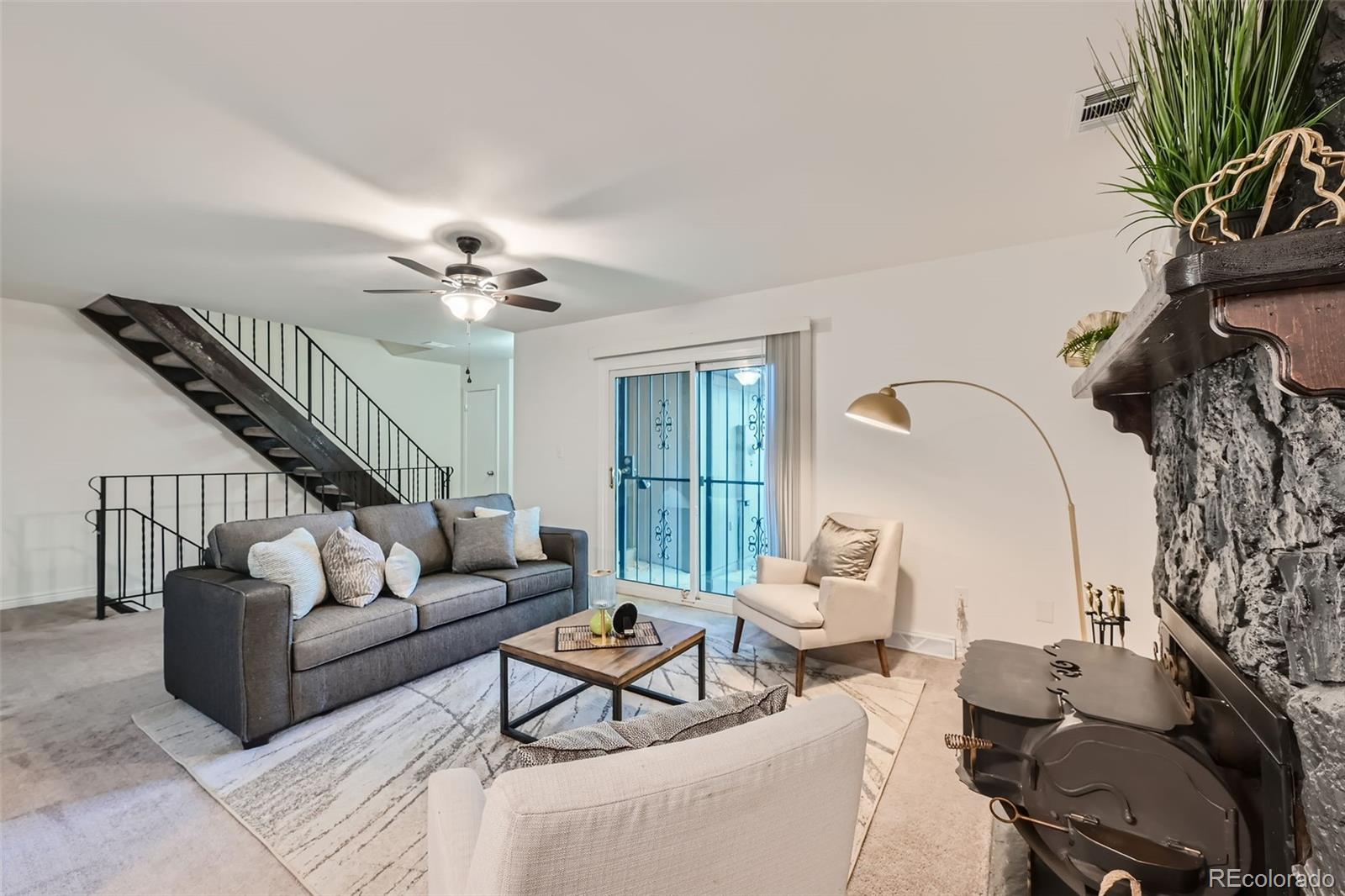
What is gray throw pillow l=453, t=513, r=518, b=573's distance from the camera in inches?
140

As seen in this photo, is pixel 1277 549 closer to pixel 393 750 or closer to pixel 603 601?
pixel 603 601

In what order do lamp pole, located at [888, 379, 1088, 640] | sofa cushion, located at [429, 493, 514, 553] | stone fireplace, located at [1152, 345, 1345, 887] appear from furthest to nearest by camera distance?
sofa cushion, located at [429, 493, 514, 553]
lamp pole, located at [888, 379, 1088, 640]
stone fireplace, located at [1152, 345, 1345, 887]

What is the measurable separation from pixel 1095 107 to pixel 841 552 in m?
2.29

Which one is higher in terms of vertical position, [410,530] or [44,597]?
[410,530]

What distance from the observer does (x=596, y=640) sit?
7.93ft

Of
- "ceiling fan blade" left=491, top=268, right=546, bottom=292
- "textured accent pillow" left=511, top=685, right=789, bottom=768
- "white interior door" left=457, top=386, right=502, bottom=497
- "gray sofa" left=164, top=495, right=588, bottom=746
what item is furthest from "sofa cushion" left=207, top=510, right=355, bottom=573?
"white interior door" left=457, top=386, right=502, bottom=497

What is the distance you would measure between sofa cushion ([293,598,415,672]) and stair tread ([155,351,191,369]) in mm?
3380

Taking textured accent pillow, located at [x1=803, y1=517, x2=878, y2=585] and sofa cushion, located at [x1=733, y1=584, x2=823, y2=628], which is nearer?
sofa cushion, located at [x1=733, y1=584, x2=823, y2=628]

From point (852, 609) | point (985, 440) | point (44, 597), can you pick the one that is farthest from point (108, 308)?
point (985, 440)

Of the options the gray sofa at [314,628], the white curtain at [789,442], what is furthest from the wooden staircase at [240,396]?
the white curtain at [789,442]

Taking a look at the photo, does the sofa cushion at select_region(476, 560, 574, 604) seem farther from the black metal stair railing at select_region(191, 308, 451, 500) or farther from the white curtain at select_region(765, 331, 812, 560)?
the black metal stair railing at select_region(191, 308, 451, 500)

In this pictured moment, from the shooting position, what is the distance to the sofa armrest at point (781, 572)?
11.2 ft

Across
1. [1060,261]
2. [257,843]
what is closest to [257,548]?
[257,843]

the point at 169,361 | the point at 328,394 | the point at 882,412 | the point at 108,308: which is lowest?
the point at 882,412
